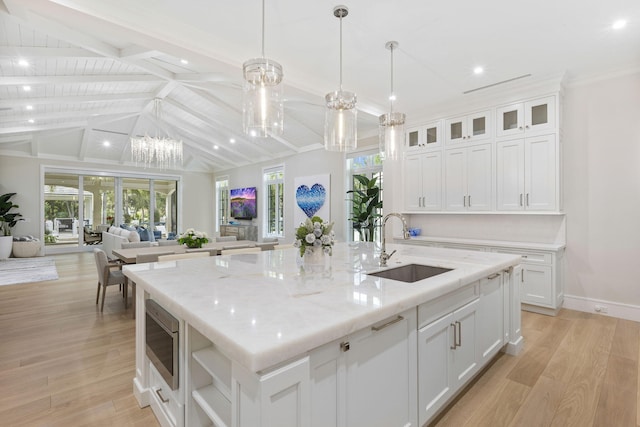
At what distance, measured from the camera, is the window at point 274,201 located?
27.9 feet

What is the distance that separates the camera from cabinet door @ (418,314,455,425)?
161cm

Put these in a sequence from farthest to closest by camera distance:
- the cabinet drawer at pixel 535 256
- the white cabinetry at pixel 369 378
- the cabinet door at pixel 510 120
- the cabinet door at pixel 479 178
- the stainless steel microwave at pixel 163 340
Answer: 1. the cabinet door at pixel 479 178
2. the cabinet door at pixel 510 120
3. the cabinet drawer at pixel 535 256
4. the stainless steel microwave at pixel 163 340
5. the white cabinetry at pixel 369 378

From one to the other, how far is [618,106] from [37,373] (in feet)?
20.3

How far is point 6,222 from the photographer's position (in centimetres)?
789

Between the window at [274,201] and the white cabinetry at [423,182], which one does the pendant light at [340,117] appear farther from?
the window at [274,201]

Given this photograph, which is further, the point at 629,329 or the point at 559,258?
the point at 559,258

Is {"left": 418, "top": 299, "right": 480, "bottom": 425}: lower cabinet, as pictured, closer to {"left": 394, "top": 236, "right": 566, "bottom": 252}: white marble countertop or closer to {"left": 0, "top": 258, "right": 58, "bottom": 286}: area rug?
{"left": 394, "top": 236, "right": 566, "bottom": 252}: white marble countertop

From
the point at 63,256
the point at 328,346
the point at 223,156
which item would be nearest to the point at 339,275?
the point at 328,346

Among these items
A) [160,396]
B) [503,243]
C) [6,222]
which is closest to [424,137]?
[503,243]

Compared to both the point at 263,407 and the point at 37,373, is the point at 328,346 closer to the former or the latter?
the point at 263,407

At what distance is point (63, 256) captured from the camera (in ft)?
27.9

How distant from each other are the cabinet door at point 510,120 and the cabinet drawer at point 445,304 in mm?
2775

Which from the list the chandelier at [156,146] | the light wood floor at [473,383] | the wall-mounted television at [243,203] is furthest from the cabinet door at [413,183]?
the wall-mounted television at [243,203]

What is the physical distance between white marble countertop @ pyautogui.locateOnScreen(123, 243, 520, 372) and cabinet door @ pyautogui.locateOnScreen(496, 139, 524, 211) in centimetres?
181
